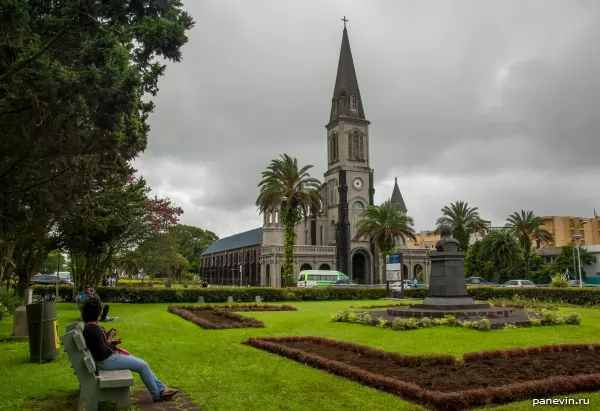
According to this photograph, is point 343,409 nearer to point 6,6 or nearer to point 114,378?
point 114,378

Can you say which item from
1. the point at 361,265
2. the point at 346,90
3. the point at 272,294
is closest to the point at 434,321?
the point at 272,294

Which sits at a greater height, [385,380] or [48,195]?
[48,195]

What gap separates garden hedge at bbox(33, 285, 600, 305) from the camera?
31.2 meters

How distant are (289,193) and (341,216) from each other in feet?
79.2

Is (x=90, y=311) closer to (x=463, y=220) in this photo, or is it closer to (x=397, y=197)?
(x=463, y=220)

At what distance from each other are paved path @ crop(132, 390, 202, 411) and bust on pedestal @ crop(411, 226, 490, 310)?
1325 cm

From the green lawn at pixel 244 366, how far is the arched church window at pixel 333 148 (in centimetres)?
5323

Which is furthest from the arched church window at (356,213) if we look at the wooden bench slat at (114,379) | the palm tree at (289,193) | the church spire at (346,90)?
the wooden bench slat at (114,379)

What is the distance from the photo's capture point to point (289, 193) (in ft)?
141

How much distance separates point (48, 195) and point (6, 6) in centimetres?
400

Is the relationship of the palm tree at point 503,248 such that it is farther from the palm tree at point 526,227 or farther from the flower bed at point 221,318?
the flower bed at point 221,318

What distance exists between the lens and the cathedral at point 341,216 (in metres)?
64.8

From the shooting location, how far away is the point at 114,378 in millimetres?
6625

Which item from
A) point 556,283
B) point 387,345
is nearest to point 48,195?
point 387,345
